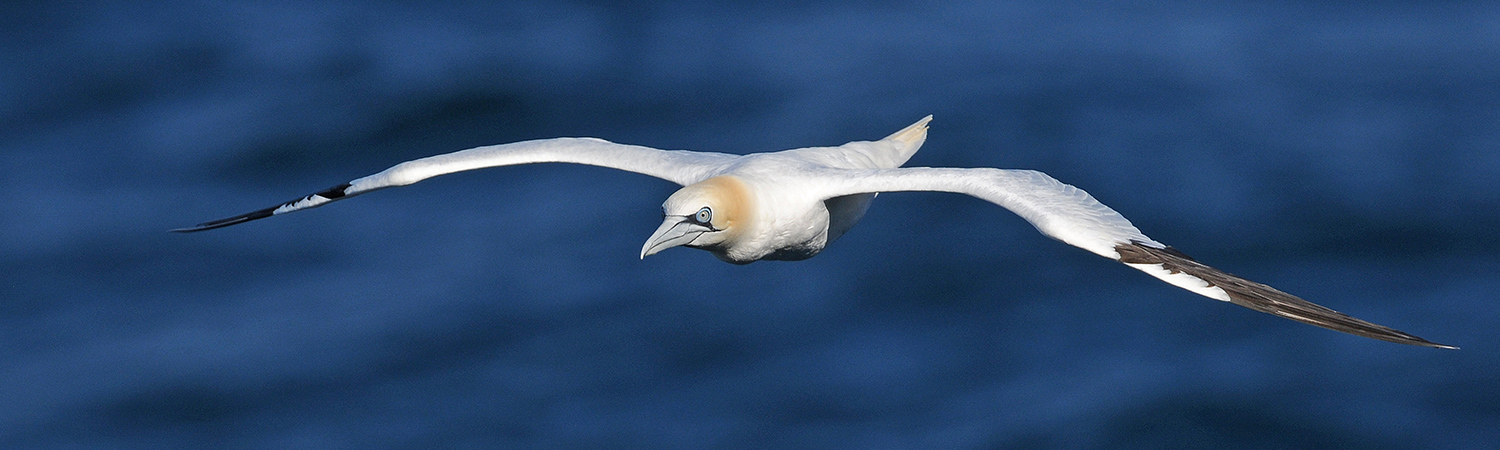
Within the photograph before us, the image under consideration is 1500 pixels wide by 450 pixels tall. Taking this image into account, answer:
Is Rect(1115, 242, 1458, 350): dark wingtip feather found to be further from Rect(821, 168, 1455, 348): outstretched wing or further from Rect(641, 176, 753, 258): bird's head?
Rect(641, 176, 753, 258): bird's head

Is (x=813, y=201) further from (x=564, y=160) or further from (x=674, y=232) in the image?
(x=564, y=160)

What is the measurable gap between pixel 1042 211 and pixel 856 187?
157 cm

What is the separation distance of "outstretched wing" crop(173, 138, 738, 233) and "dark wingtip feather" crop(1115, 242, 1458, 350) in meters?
3.68

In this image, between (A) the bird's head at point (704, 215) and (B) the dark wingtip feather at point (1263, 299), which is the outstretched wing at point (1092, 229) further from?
(A) the bird's head at point (704, 215)

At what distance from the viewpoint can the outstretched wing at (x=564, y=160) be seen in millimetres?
12539

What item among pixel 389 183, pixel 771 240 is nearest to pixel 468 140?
pixel 389 183

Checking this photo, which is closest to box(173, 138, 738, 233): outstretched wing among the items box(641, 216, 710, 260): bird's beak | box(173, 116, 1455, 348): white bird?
box(173, 116, 1455, 348): white bird

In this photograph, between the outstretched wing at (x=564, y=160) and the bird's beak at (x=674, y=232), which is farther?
the outstretched wing at (x=564, y=160)

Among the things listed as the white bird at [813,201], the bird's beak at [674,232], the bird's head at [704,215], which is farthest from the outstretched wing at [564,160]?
the bird's beak at [674,232]

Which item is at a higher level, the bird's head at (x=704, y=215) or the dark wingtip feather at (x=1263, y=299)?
the bird's head at (x=704, y=215)

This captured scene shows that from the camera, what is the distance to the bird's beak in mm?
10805

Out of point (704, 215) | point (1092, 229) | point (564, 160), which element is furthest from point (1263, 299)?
point (564, 160)

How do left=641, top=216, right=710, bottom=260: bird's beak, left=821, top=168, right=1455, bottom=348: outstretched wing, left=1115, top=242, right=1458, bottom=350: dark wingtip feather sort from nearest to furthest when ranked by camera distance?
left=1115, top=242, right=1458, bottom=350: dark wingtip feather → left=821, top=168, right=1455, bottom=348: outstretched wing → left=641, top=216, right=710, bottom=260: bird's beak

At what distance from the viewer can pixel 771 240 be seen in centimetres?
1165
